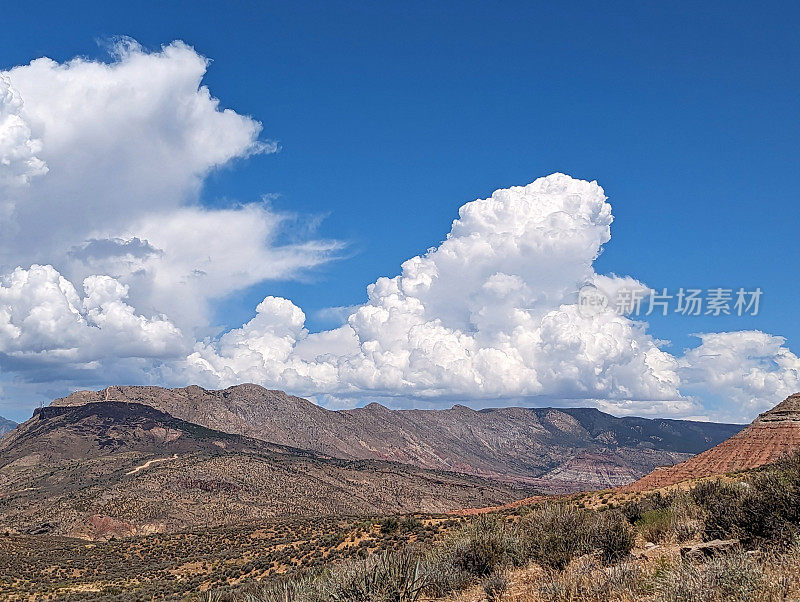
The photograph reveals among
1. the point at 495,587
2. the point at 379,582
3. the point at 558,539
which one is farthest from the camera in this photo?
the point at 558,539

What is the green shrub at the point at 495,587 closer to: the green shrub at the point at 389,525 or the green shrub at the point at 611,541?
the green shrub at the point at 611,541

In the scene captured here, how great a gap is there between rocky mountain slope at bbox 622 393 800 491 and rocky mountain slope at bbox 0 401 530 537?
226 feet

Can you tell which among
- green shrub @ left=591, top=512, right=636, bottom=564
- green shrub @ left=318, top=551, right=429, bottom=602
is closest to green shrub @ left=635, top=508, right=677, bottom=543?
green shrub @ left=591, top=512, right=636, bottom=564

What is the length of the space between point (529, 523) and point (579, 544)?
4.02m

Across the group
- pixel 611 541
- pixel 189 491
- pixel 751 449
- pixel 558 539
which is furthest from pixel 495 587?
pixel 189 491

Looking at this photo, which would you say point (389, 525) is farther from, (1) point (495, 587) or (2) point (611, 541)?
(1) point (495, 587)

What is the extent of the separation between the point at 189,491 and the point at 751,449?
325 feet

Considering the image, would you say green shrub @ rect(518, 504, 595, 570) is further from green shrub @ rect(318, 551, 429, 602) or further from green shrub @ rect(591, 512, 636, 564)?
green shrub @ rect(318, 551, 429, 602)

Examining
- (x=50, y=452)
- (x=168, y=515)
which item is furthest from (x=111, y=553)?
(x=50, y=452)

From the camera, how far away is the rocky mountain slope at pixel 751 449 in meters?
65.6

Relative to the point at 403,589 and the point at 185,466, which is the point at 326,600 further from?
the point at 185,466

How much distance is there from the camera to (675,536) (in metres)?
15.2

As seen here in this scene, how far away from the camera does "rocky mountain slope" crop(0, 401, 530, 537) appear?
9869cm

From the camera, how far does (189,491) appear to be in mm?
114688
